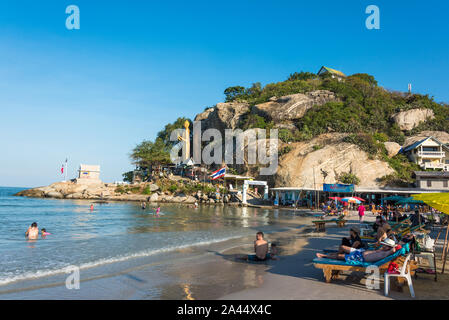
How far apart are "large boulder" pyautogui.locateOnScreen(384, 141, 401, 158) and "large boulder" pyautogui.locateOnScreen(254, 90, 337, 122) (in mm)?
14974

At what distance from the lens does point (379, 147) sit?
4456 cm

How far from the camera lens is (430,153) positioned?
143ft

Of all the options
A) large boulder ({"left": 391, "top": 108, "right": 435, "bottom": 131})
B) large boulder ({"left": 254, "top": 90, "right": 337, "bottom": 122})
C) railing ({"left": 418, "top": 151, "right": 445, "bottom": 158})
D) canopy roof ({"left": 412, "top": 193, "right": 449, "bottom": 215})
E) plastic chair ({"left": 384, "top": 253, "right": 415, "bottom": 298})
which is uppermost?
large boulder ({"left": 254, "top": 90, "right": 337, "bottom": 122})

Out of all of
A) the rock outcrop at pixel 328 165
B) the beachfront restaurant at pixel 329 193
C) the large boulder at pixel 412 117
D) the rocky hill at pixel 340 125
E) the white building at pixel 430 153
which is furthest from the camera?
the large boulder at pixel 412 117

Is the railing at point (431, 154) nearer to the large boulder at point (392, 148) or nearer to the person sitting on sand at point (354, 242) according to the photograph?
the large boulder at point (392, 148)

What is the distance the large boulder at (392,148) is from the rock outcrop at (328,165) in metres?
4.33

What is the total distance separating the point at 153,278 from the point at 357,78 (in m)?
69.6

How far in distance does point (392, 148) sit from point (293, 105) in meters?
18.4

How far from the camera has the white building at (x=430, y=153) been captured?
42625 mm

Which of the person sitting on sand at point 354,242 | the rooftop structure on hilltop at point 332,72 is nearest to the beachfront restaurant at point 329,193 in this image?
the person sitting on sand at point 354,242

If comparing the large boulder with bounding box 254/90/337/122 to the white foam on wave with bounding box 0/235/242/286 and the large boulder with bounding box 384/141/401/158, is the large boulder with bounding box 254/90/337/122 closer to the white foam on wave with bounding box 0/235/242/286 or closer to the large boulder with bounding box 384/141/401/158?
the large boulder with bounding box 384/141/401/158

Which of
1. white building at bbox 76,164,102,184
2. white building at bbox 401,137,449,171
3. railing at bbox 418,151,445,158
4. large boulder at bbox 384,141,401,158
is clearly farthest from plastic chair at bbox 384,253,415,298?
white building at bbox 76,164,102,184

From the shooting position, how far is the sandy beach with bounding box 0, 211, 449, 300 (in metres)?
6.51

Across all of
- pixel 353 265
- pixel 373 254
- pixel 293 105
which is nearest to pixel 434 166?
pixel 293 105
